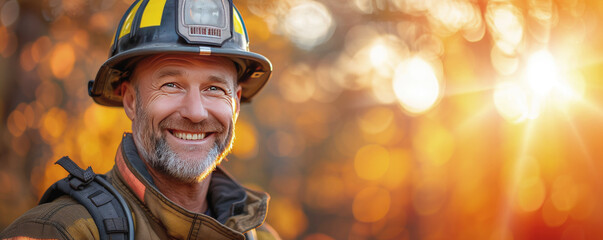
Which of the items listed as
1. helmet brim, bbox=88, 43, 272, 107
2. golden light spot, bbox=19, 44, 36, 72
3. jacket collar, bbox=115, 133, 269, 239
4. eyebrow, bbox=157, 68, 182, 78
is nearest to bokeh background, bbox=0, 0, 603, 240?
golden light spot, bbox=19, 44, 36, 72

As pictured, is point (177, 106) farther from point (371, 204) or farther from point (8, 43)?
point (371, 204)

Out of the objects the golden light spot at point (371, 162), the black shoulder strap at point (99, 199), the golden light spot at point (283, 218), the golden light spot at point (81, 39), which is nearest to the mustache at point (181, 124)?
the black shoulder strap at point (99, 199)

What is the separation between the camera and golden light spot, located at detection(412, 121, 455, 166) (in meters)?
15.6

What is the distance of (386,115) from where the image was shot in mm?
19000

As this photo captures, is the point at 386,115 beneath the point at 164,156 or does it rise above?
above

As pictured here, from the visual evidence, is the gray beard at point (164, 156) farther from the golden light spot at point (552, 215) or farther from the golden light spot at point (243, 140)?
the golden light spot at point (243, 140)

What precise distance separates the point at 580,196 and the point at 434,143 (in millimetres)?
7167

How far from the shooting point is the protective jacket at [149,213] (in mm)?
2102

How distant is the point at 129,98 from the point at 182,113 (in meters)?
0.48

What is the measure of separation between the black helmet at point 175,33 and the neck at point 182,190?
64 cm

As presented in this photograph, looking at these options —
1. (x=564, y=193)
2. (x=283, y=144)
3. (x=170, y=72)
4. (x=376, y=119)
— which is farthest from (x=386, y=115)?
(x=170, y=72)

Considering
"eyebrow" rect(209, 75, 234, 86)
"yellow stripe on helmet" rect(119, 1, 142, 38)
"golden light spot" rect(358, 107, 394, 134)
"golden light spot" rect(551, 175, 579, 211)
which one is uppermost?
"golden light spot" rect(358, 107, 394, 134)

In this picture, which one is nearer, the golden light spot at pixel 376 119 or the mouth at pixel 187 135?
the mouth at pixel 187 135

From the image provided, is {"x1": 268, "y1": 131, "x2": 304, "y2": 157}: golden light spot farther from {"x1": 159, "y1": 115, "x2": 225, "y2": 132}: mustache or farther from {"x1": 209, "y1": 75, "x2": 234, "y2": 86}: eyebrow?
{"x1": 159, "y1": 115, "x2": 225, "y2": 132}: mustache
